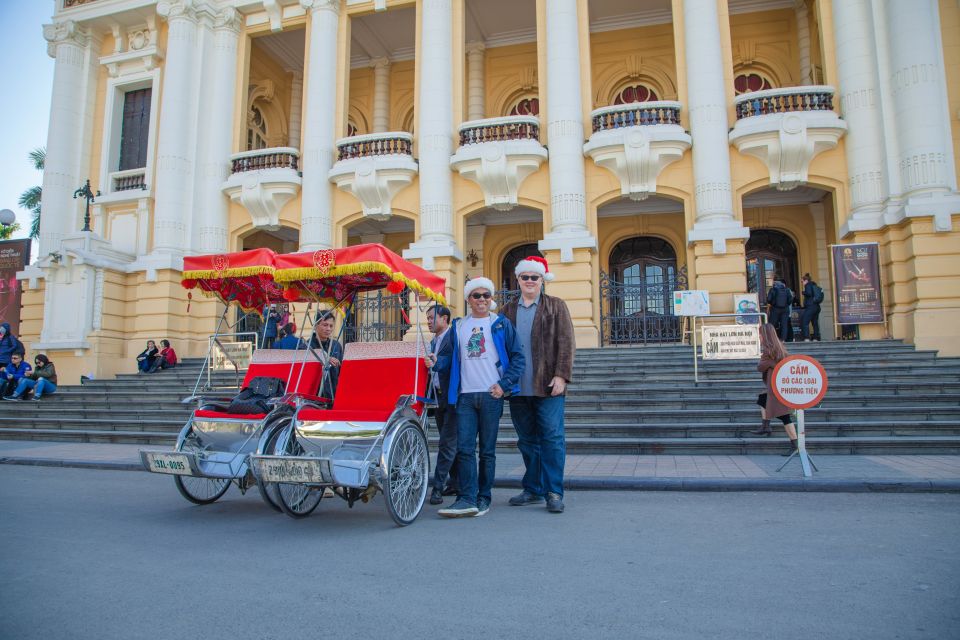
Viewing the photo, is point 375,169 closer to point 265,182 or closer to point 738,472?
point 265,182

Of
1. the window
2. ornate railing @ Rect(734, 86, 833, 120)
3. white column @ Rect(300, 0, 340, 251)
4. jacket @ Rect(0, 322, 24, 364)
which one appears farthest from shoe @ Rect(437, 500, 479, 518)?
the window

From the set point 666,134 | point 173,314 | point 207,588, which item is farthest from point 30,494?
point 666,134

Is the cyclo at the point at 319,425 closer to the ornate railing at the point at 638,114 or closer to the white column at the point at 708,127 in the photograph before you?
the white column at the point at 708,127

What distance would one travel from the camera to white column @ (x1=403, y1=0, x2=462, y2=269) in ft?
56.3

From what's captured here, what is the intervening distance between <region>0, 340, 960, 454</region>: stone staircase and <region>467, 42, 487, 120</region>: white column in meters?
10.4

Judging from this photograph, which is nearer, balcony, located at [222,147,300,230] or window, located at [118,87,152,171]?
balcony, located at [222,147,300,230]

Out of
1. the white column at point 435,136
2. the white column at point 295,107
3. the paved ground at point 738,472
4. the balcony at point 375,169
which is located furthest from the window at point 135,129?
the paved ground at point 738,472

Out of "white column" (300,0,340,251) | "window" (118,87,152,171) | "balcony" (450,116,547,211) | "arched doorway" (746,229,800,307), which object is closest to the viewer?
"balcony" (450,116,547,211)

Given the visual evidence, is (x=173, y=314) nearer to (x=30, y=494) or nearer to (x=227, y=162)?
(x=227, y=162)

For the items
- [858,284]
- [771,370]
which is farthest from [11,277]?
[858,284]

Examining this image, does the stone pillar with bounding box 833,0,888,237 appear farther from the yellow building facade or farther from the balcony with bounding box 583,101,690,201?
the balcony with bounding box 583,101,690,201

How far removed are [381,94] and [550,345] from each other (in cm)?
1871

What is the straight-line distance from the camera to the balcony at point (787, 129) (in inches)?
602

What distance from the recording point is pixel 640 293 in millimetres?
16203
